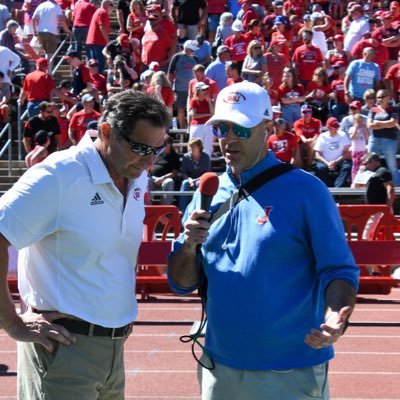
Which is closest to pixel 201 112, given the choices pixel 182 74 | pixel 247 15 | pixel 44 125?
pixel 182 74

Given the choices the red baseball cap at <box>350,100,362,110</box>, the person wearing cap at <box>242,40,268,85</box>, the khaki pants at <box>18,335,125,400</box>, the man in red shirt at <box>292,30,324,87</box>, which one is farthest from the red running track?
the man in red shirt at <box>292,30,324,87</box>

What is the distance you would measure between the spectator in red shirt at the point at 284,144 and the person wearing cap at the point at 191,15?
18.0ft

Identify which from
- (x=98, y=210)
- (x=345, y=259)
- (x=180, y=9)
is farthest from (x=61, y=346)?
(x=180, y=9)

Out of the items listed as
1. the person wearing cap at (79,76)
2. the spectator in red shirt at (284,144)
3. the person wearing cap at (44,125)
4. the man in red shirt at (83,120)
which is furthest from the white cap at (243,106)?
the person wearing cap at (79,76)

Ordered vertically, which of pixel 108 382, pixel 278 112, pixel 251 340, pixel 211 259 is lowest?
pixel 278 112

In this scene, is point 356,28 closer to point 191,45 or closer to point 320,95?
point 320,95

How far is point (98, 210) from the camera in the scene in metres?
4.17

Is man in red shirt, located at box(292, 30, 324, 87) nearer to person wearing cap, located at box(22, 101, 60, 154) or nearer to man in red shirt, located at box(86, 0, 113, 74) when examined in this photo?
man in red shirt, located at box(86, 0, 113, 74)

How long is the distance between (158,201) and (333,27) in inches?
268

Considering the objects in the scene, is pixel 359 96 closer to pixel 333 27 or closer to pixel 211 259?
pixel 333 27

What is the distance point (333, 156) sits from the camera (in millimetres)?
16328

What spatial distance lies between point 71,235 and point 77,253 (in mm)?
76

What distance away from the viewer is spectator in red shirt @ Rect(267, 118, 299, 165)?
52.4 ft

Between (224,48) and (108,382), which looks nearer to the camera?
(108,382)
